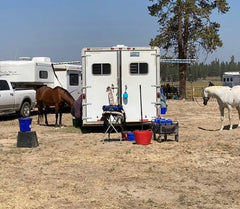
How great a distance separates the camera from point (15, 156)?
866 centimetres

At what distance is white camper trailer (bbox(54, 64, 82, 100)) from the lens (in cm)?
1962

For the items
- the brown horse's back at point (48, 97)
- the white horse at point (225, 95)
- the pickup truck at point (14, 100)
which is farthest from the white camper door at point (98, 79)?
the pickup truck at point (14, 100)

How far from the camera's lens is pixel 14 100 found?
16297 mm

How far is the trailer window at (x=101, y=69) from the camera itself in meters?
11.7

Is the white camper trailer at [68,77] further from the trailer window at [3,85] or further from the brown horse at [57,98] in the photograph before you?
the brown horse at [57,98]

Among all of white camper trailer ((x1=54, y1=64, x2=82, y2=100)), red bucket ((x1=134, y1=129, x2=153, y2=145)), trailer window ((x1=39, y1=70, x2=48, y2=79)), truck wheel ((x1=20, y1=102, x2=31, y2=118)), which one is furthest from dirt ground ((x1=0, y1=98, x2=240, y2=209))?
white camper trailer ((x1=54, y1=64, x2=82, y2=100))

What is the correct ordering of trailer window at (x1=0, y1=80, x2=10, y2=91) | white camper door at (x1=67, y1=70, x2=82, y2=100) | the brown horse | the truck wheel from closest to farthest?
the brown horse
trailer window at (x1=0, y1=80, x2=10, y2=91)
the truck wheel
white camper door at (x1=67, y1=70, x2=82, y2=100)

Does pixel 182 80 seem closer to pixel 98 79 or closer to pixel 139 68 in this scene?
pixel 139 68

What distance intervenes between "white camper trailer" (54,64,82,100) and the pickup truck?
7.40 feet

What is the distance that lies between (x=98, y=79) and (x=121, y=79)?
0.68m

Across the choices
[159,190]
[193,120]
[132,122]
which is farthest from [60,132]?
[159,190]

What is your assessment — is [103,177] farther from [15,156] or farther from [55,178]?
[15,156]

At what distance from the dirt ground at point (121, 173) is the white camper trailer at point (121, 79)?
3.84 ft

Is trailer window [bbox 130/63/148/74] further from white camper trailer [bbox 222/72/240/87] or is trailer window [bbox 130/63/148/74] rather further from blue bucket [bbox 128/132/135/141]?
white camper trailer [bbox 222/72/240/87]
